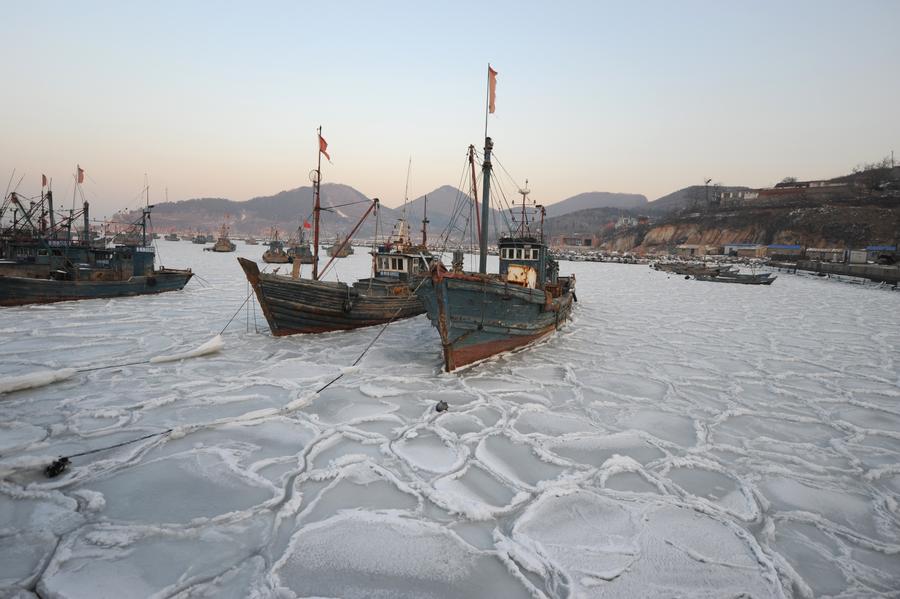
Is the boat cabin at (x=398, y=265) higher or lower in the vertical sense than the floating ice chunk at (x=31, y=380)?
higher

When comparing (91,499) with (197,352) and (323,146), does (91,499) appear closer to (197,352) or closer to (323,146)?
(197,352)

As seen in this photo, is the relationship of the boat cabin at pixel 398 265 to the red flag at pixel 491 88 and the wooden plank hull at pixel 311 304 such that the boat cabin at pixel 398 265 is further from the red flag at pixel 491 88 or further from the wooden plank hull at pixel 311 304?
the red flag at pixel 491 88

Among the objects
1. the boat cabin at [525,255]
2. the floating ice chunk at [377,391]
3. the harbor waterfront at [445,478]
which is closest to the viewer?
the harbor waterfront at [445,478]

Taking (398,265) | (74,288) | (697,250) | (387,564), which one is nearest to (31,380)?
(387,564)

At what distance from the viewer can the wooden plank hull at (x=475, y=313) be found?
1170 centimetres

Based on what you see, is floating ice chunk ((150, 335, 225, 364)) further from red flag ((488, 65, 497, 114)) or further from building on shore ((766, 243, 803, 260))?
building on shore ((766, 243, 803, 260))

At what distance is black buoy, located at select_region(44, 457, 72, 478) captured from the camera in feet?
19.6

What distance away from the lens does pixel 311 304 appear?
1586 cm

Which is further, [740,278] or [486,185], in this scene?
[740,278]

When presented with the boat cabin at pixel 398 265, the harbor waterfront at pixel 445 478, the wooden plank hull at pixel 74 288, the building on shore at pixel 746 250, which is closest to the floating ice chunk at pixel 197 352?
the harbor waterfront at pixel 445 478

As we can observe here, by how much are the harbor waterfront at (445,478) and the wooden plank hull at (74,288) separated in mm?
10313

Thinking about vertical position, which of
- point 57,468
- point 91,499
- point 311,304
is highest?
point 311,304

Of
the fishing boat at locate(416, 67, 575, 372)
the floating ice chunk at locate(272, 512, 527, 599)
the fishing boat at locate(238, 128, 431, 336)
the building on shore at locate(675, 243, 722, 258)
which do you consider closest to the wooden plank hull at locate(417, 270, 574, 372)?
the fishing boat at locate(416, 67, 575, 372)

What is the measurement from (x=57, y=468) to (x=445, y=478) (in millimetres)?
5831
